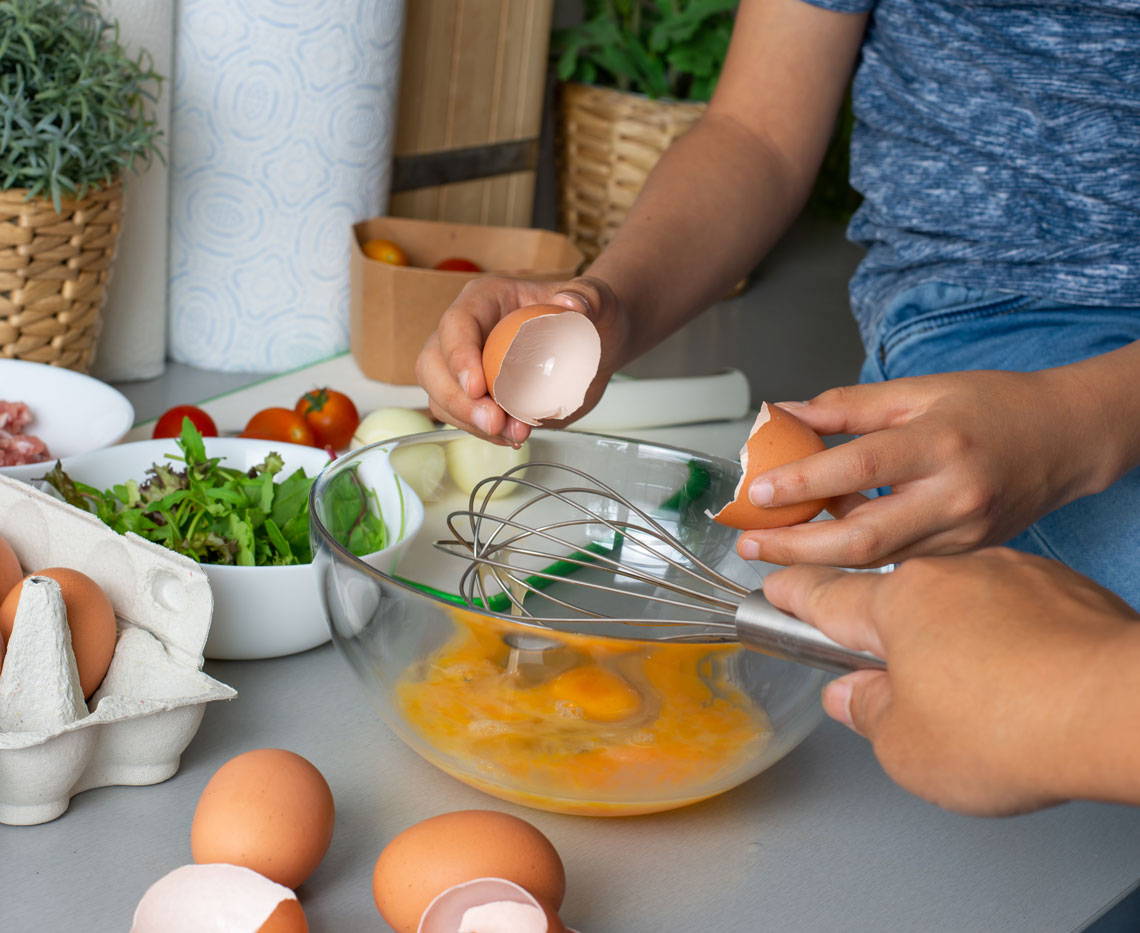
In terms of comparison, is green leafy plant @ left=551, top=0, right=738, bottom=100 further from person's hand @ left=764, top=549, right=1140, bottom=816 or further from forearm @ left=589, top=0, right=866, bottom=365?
person's hand @ left=764, top=549, right=1140, bottom=816

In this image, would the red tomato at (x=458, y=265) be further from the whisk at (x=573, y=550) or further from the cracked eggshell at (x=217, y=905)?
the cracked eggshell at (x=217, y=905)

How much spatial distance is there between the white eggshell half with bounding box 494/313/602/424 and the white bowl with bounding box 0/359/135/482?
35cm

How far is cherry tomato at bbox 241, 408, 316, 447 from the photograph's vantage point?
93 cm

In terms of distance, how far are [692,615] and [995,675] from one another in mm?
363

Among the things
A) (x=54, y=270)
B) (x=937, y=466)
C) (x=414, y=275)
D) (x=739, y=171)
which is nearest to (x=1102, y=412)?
(x=937, y=466)

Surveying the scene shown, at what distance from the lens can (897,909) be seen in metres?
0.54

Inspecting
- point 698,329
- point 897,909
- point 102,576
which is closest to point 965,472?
point 897,909

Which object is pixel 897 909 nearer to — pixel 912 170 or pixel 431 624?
pixel 431 624

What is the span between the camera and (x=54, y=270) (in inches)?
36.5

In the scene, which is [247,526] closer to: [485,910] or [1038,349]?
[485,910]

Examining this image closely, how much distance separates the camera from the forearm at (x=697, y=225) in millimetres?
809

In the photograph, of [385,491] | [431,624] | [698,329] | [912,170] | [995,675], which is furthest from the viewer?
[698,329]

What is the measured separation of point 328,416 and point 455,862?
62 cm

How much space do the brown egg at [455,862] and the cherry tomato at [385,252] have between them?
0.82 meters
